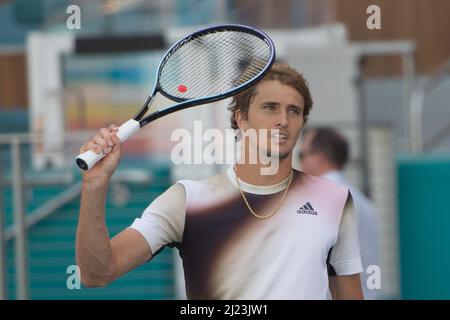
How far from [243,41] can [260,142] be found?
1.03ft

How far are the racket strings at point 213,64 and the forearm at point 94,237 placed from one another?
0.46m

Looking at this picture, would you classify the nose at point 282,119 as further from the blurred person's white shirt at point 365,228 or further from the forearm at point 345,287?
the blurred person's white shirt at point 365,228

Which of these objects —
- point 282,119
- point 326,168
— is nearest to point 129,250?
point 282,119

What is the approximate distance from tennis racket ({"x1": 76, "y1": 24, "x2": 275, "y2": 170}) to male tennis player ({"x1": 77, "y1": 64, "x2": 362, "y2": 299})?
63 millimetres

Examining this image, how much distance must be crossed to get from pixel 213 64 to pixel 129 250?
2.01 feet

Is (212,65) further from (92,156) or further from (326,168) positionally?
(326,168)

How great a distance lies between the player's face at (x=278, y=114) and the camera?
3.31m

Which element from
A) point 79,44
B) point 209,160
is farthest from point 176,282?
point 209,160

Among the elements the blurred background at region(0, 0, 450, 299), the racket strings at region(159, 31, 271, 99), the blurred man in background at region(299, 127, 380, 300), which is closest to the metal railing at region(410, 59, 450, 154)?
the blurred background at region(0, 0, 450, 299)

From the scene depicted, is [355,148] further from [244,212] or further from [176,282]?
[244,212]

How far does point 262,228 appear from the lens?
3311 millimetres

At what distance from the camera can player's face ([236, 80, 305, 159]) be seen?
3314mm

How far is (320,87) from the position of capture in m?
7.77

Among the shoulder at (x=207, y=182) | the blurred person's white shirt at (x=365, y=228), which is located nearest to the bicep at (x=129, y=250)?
the shoulder at (x=207, y=182)
